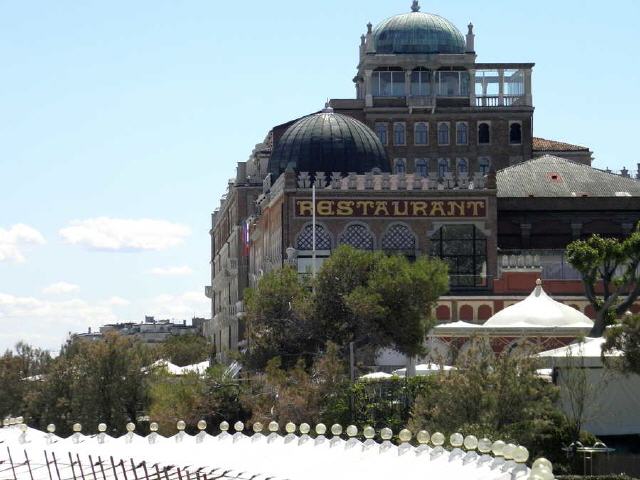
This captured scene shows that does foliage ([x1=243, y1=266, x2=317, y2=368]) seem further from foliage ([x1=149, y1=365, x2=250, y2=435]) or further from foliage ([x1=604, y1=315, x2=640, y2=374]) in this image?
foliage ([x1=604, y1=315, x2=640, y2=374])

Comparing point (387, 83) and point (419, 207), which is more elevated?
point (387, 83)

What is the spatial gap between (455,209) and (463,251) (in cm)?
266

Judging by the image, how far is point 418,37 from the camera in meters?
141

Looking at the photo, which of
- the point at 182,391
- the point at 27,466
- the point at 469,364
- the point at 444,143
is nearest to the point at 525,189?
the point at 444,143

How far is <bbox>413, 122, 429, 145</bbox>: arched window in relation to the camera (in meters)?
136

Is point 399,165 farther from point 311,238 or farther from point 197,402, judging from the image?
point 197,402

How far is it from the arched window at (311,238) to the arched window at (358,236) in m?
0.92

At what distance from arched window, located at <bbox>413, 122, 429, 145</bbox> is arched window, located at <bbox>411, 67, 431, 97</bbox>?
2.68 metres

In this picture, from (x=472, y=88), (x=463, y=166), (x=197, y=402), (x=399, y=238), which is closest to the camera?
(x=197, y=402)

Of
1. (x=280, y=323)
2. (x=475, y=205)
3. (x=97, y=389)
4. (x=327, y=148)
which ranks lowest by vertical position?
(x=97, y=389)

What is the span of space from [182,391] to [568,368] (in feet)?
60.3

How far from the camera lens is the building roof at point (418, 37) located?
140375 mm

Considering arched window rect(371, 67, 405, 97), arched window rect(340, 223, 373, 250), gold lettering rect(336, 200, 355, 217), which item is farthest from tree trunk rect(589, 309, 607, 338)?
arched window rect(371, 67, 405, 97)

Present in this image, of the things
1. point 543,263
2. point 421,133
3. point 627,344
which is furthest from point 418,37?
point 627,344
